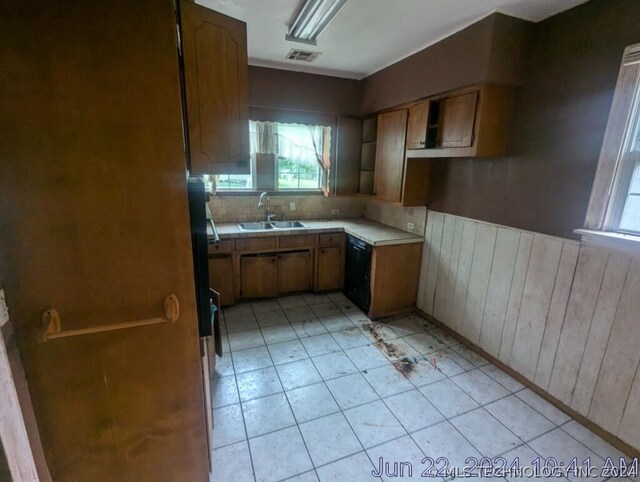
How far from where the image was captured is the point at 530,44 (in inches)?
82.9

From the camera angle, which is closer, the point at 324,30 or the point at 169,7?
the point at 169,7

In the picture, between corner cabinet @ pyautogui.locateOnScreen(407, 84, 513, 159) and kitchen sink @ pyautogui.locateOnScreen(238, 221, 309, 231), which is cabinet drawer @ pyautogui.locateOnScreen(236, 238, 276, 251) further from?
corner cabinet @ pyautogui.locateOnScreen(407, 84, 513, 159)

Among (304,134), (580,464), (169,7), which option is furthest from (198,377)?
(304,134)

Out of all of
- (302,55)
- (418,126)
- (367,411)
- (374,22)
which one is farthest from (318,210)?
Result: (367,411)

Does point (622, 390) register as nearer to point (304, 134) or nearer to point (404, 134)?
point (404, 134)

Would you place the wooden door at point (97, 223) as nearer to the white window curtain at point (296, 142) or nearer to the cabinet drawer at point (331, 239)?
the cabinet drawer at point (331, 239)

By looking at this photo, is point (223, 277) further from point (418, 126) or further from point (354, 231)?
point (418, 126)

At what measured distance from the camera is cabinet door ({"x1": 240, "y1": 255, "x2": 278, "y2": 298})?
3354 mm

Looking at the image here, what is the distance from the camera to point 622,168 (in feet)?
5.68

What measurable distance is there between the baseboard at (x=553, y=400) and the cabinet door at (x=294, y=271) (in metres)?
1.58

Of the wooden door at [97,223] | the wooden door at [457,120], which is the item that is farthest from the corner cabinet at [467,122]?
the wooden door at [97,223]

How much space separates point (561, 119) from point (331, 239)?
2.32 m

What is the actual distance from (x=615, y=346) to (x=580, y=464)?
71 cm

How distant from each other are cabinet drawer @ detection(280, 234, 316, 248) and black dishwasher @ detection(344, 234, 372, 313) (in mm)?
451
